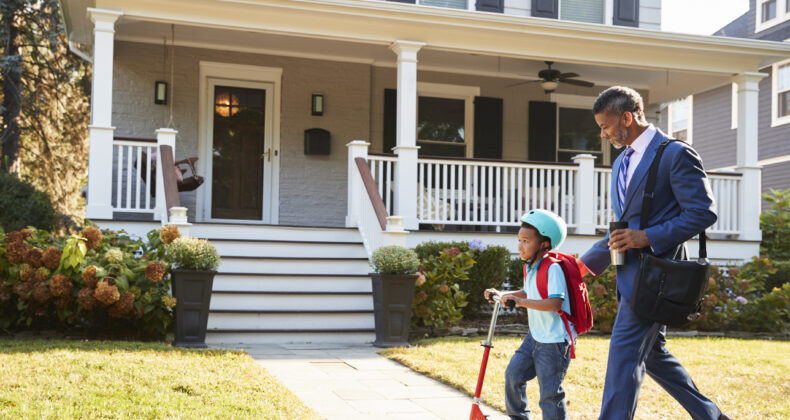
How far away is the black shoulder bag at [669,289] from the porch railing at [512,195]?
257 inches

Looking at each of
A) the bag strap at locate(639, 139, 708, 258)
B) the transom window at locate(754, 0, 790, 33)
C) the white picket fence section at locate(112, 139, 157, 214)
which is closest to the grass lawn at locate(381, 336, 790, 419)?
the bag strap at locate(639, 139, 708, 258)

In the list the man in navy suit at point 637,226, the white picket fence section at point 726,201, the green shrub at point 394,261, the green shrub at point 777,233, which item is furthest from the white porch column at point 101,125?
the green shrub at point 777,233

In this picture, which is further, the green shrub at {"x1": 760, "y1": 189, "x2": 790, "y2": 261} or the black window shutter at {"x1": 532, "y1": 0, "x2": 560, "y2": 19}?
the black window shutter at {"x1": 532, "y1": 0, "x2": 560, "y2": 19}

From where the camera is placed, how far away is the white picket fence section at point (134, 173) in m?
8.54

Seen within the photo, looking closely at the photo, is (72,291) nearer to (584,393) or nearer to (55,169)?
(584,393)

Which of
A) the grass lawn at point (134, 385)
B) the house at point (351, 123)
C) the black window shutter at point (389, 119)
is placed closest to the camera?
the grass lawn at point (134, 385)

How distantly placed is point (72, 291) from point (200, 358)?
1682mm

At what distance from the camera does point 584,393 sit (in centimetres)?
514

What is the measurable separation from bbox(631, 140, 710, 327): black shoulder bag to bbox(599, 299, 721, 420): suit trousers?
79mm

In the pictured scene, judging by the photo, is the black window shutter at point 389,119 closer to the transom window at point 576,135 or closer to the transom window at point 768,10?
the transom window at point 576,135

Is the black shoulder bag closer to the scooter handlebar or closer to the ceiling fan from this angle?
the scooter handlebar

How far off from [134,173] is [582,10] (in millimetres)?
7506

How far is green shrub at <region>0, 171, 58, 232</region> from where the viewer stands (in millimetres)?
8945

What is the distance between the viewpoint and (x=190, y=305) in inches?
262
